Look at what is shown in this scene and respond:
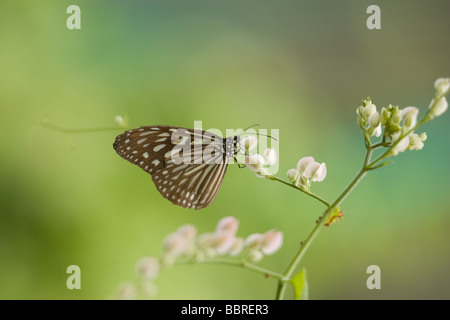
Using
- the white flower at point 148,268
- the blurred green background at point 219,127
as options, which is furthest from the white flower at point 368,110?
the blurred green background at point 219,127

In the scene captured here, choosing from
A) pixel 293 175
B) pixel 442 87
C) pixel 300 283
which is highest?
pixel 442 87

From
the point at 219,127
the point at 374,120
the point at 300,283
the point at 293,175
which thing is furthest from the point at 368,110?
the point at 219,127

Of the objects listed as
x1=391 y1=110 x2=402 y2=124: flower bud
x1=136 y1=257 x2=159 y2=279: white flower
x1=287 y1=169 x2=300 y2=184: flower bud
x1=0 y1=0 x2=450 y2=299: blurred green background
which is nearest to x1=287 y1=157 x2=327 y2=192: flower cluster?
x1=287 y1=169 x2=300 y2=184: flower bud

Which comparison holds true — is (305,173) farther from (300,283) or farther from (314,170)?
(300,283)

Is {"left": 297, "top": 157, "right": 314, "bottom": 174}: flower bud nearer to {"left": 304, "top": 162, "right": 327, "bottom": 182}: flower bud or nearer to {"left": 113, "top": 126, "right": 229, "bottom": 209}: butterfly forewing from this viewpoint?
{"left": 304, "top": 162, "right": 327, "bottom": 182}: flower bud

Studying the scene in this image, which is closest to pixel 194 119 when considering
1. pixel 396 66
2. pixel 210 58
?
pixel 210 58
